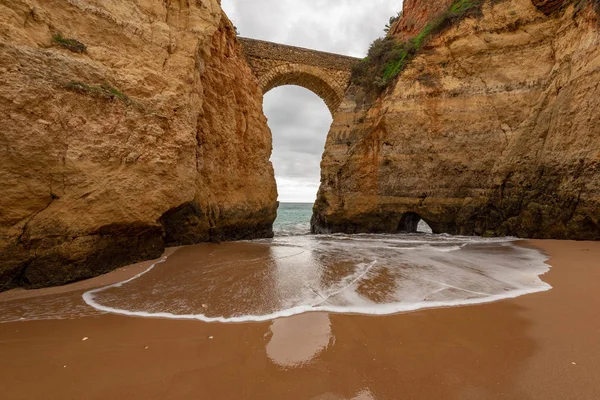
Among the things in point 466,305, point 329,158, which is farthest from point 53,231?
point 329,158

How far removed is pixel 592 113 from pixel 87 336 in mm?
9924

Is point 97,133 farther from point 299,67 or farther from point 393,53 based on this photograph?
point 393,53

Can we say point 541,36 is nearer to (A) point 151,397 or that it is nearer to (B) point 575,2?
(B) point 575,2

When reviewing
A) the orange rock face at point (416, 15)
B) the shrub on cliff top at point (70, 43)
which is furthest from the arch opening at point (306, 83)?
the shrub on cliff top at point (70, 43)

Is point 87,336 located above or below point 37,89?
below

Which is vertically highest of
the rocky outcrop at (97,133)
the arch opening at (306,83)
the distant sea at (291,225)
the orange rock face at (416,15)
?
the orange rock face at (416,15)

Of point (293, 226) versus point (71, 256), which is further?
point (293, 226)

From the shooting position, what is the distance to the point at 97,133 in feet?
13.9

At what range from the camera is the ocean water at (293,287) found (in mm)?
2729

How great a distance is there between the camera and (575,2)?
318 inches

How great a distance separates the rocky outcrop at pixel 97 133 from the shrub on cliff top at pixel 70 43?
14 mm

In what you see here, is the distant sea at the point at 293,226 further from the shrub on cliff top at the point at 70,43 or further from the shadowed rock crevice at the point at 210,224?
the shrub on cliff top at the point at 70,43

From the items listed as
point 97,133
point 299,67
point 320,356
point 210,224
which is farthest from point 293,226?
point 320,356

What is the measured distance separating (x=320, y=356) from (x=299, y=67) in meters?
13.2
